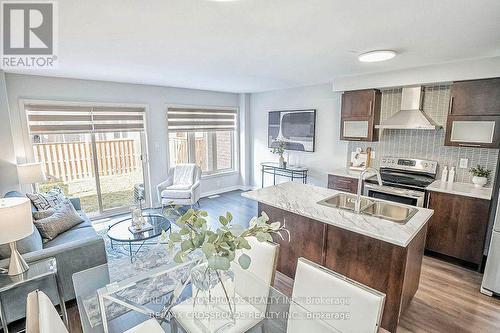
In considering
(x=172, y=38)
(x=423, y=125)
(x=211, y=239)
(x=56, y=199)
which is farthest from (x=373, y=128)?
(x=56, y=199)

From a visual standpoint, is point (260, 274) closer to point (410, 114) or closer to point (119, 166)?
point (410, 114)

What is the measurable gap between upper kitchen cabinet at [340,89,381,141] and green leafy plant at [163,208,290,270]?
3403mm

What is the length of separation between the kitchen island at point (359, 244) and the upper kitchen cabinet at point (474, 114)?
1642 mm

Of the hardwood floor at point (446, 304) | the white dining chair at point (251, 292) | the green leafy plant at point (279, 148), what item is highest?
the green leafy plant at point (279, 148)

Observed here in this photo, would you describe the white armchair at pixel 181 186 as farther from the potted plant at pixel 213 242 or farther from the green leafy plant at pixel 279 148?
the potted plant at pixel 213 242

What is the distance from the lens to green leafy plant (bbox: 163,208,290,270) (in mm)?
1207

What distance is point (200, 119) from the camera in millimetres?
5809

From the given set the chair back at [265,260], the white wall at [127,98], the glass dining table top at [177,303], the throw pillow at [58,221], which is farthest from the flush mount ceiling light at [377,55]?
the throw pillow at [58,221]

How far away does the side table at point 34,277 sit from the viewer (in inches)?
75.9

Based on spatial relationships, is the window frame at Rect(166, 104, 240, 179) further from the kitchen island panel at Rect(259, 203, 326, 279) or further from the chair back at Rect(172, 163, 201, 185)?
the kitchen island panel at Rect(259, 203, 326, 279)

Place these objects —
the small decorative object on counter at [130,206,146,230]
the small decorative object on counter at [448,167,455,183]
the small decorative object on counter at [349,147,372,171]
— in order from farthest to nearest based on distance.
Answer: the small decorative object on counter at [349,147,372,171] → the small decorative object on counter at [448,167,455,183] → the small decorative object on counter at [130,206,146,230]

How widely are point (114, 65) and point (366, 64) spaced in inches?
127

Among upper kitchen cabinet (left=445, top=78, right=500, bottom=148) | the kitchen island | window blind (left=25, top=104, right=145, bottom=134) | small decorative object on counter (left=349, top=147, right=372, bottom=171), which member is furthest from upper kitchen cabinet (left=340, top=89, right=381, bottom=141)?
window blind (left=25, top=104, right=145, bottom=134)

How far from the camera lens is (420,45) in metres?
2.49
